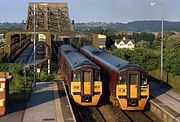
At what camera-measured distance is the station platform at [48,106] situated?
25.4m

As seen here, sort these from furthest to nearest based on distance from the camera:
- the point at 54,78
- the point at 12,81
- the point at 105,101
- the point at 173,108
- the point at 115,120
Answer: the point at 54,78 < the point at 12,81 < the point at 105,101 < the point at 173,108 < the point at 115,120

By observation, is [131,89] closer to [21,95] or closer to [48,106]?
[48,106]

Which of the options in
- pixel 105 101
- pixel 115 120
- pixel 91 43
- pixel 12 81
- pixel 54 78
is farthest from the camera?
pixel 91 43

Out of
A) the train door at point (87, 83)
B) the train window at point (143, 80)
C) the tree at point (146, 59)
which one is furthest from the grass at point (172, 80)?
the train door at point (87, 83)

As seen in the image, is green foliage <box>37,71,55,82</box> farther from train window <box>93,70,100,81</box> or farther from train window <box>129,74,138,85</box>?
train window <box>129,74,138,85</box>

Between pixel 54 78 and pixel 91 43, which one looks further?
pixel 91 43

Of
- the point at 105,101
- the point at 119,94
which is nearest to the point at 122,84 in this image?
the point at 119,94

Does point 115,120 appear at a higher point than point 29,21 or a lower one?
lower

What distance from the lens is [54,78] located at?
159 feet

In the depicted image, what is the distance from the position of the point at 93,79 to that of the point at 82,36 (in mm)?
34633

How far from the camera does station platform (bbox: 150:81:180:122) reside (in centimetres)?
2661

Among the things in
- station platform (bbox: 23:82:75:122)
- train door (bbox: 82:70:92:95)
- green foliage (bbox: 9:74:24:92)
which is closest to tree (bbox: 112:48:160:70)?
station platform (bbox: 23:82:75:122)

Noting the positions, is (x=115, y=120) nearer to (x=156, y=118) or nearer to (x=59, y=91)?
(x=156, y=118)

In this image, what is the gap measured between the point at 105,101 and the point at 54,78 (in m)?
16.0
